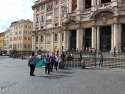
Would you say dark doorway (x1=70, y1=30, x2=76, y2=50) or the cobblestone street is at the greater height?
dark doorway (x1=70, y1=30, x2=76, y2=50)

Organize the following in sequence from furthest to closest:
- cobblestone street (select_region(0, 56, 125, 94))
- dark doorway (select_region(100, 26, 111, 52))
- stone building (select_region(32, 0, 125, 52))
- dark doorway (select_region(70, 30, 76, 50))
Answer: dark doorway (select_region(70, 30, 76, 50)) < dark doorway (select_region(100, 26, 111, 52)) < stone building (select_region(32, 0, 125, 52)) < cobblestone street (select_region(0, 56, 125, 94))

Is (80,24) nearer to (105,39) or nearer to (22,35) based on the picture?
(105,39)

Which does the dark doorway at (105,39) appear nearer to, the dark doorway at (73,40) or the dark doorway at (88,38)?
the dark doorway at (88,38)

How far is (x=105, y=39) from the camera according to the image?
3828cm

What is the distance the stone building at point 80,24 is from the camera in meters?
35.3

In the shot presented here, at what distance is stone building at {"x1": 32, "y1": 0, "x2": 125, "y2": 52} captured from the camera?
35.3 m

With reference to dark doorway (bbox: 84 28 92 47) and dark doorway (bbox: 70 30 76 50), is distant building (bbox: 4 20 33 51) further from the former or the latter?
dark doorway (bbox: 84 28 92 47)

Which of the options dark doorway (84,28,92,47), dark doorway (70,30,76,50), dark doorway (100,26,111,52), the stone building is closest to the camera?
the stone building

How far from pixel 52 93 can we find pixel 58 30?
42843mm

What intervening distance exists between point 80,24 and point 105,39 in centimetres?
694

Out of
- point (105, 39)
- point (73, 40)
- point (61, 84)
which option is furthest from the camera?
point (73, 40)

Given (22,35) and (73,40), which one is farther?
(22,35)

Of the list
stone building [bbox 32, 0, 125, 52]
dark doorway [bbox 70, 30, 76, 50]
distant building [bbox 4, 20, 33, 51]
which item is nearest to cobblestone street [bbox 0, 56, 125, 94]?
stone building [bbox 32, 0, 125, 52]

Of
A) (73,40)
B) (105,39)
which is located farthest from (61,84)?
(73,40)
